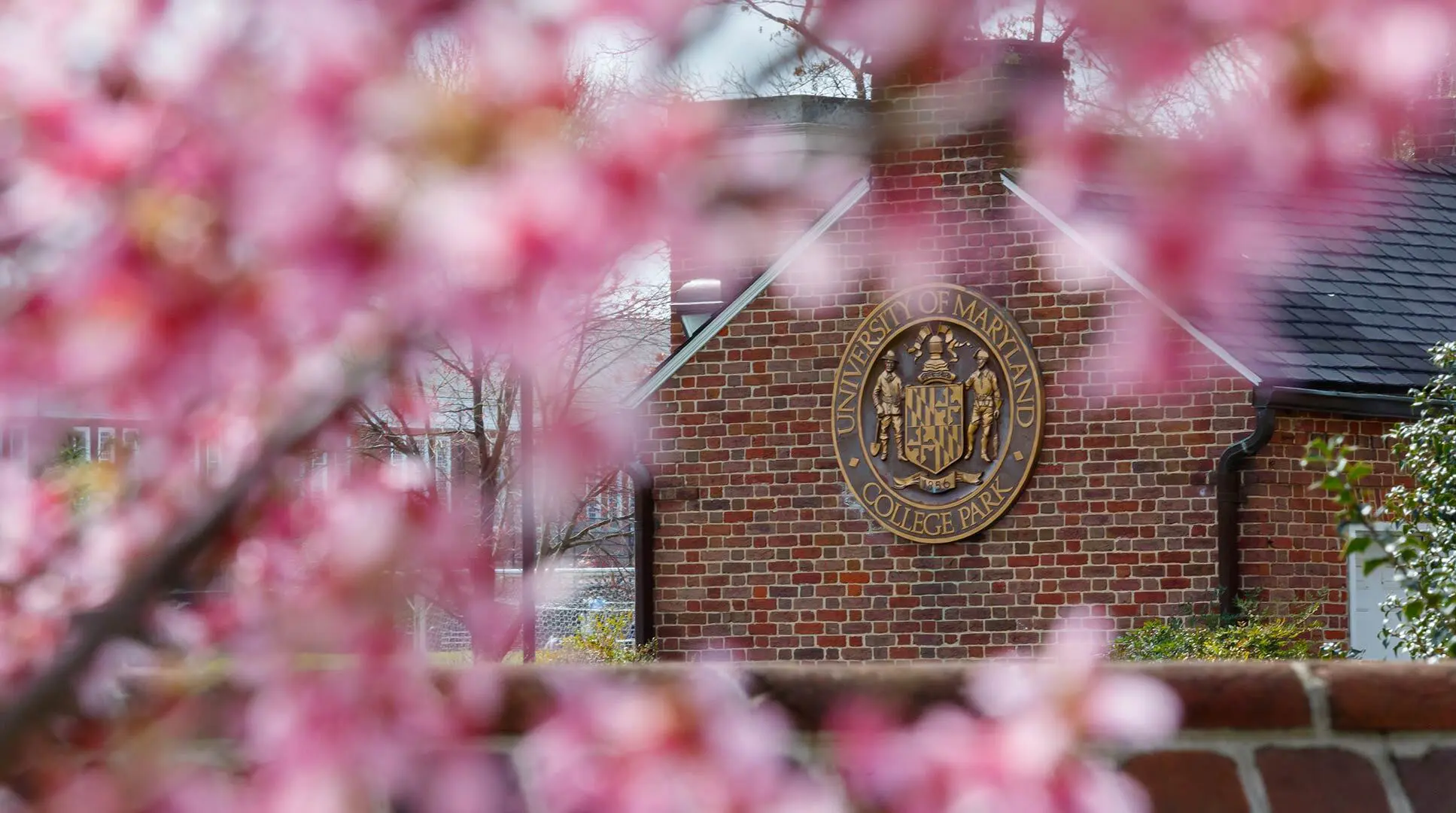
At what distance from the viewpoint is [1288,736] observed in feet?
8.37

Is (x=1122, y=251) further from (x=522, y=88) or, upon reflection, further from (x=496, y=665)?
(x=496, y=665)

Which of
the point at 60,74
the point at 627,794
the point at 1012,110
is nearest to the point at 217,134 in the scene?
the point at 60,74

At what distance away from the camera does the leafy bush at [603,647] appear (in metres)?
13.0

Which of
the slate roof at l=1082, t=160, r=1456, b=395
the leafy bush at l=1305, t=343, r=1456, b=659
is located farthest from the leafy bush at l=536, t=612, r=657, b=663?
the leafy bush at l=1305, t=343, r=1456, b=659

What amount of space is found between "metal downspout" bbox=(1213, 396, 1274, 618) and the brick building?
16 mm

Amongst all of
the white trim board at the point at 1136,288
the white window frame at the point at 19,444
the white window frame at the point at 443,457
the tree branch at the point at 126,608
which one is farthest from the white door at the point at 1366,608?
the white window frame at the point at 443,457

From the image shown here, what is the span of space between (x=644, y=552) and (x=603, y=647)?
2.25 m

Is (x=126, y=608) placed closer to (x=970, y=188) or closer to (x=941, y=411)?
(x=941, y=411)

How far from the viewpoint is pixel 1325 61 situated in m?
1.53

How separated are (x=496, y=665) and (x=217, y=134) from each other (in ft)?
3.47

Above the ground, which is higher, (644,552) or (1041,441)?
(1041,441)

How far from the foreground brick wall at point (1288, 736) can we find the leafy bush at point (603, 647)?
34.3ft

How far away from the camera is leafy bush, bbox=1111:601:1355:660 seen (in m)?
10.3

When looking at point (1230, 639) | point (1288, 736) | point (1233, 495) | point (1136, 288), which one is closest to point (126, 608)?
point (1288, 736)
